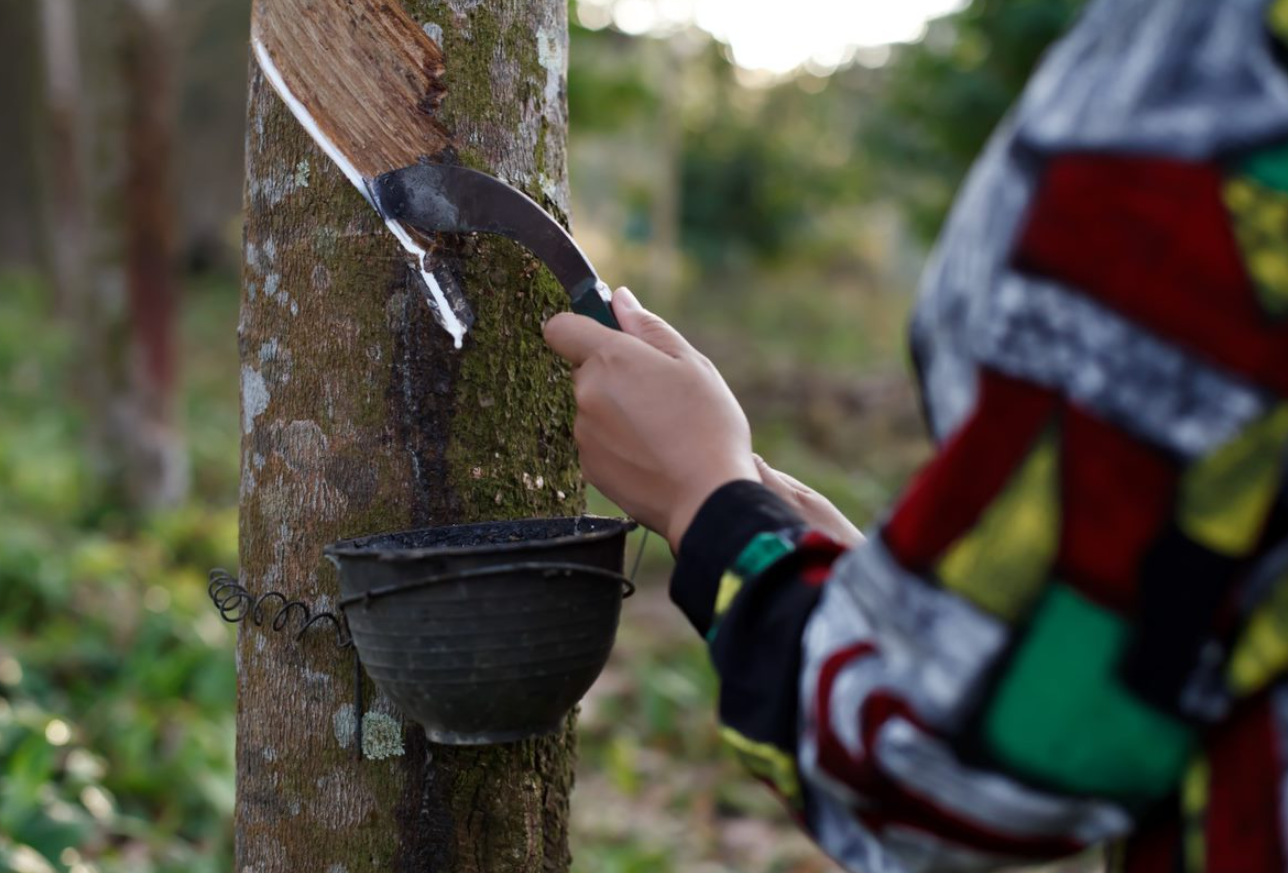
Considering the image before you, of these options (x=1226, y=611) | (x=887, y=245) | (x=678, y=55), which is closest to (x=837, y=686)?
(x=1226, y=611)

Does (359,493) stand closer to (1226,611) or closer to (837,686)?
(837,686)

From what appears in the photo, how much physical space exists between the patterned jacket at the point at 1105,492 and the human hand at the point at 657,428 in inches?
11.1

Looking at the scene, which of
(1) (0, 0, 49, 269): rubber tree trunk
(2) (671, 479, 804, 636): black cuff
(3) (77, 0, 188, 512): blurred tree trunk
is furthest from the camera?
(1) (0, 0, 49, 269): rubber tree trunk

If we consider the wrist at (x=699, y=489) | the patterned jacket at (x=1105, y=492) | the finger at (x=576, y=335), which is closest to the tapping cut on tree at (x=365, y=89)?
the finger at (x=576, y=335)

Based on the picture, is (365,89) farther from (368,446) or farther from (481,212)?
(368,446)

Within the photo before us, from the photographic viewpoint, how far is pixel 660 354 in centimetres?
129

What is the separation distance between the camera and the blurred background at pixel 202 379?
4.15 meters

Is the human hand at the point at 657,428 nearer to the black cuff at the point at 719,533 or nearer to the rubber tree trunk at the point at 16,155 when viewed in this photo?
the black cuff at the point at 719,533

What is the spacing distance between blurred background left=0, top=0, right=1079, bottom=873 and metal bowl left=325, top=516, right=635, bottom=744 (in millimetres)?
1898

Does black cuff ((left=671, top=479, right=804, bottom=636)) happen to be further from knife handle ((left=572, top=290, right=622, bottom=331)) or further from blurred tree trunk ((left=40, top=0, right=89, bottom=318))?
blurred tree trunk ((left=40, top=0, right=89, bottom=318))

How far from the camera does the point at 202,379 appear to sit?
1339 cm

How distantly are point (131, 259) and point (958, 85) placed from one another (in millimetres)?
6330

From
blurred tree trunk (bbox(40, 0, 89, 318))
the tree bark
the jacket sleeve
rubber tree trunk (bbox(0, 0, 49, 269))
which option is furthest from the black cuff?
rubber tree trunk (bbox(0, 0, 49, 269))

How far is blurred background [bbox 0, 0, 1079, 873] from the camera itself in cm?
415
